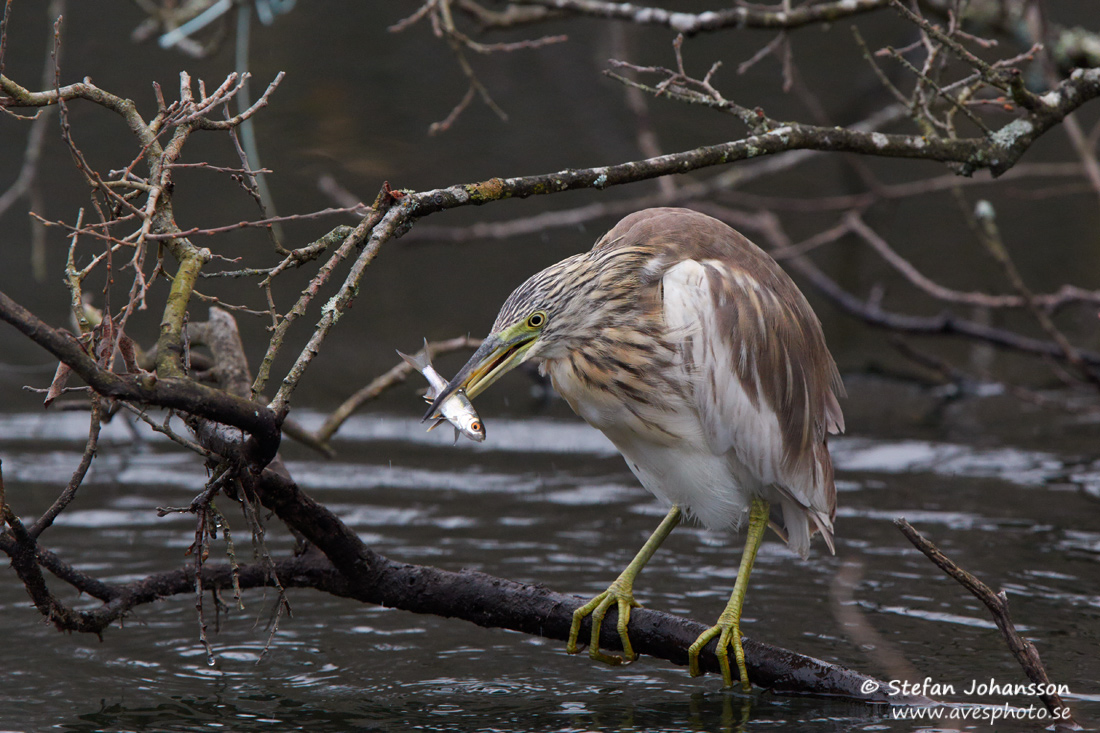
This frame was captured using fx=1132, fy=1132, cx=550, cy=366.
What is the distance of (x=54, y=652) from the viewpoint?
11.5ft

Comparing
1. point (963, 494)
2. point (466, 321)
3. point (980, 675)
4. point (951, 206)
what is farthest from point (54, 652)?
point (951, 206)

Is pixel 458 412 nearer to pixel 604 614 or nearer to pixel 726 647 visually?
pixel 604 614

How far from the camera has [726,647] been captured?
3186 millimetres

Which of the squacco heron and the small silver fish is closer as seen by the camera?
the small silver fish

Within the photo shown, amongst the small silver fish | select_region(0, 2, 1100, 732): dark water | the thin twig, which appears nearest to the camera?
the thin twig

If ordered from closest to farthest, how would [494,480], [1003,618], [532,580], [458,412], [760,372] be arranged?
[1003,618] < [458,412] < [760,372] < [532,580] < [494,480]

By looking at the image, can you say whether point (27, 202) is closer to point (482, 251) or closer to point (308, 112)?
point (308, 112)

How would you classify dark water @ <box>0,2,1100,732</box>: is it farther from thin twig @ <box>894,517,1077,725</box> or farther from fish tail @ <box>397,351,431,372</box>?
fish tail @ <box>397,351,431,372</box>

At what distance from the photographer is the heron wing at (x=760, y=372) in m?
3.38

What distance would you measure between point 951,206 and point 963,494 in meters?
4.60

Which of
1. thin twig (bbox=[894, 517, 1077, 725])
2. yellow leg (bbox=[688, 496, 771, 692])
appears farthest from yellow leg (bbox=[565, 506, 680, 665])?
thin twig (bbox=[894, 517, 1077, 725])

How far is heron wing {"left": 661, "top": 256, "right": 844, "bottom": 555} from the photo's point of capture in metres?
3.38

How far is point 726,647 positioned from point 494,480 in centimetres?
262

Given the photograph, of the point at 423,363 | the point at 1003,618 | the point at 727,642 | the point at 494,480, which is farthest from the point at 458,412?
the point at 494,480
